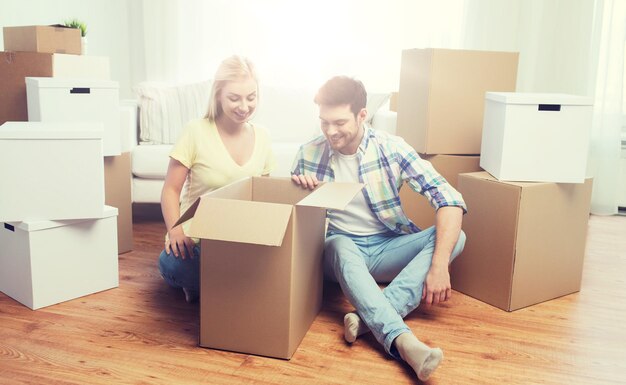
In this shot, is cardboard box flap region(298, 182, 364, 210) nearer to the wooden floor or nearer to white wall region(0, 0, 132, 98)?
the wooden floor

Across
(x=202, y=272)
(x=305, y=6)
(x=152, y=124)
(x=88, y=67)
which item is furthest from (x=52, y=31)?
(x=305, y=6)

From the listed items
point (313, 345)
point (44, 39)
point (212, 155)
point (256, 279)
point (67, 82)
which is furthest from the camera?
point (44, 39)

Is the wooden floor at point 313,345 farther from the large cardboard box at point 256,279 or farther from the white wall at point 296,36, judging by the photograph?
the white wall at point 296,36

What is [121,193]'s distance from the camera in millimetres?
2604

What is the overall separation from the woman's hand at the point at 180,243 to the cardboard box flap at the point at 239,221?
35cm

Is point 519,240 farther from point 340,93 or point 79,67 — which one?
point 79,67

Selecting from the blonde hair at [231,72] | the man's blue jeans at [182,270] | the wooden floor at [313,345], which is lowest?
the wooden floor at [313,345]

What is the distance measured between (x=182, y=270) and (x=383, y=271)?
629mm

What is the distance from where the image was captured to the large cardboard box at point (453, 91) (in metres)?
2.40

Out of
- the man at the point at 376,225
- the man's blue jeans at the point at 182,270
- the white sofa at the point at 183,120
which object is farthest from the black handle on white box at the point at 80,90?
the man at the point at 376,225

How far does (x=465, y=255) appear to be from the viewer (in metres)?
2.22

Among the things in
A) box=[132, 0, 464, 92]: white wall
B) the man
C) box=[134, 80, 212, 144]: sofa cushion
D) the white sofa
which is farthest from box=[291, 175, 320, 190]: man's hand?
box=[132, 0, 464, 92]: white wall

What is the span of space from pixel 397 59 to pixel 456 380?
2.52 meters

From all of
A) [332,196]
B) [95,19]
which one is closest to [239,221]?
[332,196]
